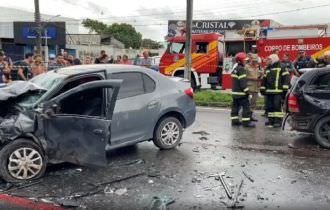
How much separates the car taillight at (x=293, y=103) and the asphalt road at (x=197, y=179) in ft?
2.09

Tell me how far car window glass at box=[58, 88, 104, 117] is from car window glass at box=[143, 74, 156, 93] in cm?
137

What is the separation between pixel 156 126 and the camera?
7.75m

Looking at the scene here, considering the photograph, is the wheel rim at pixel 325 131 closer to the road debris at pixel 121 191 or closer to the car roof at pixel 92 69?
the car roof at pixel 92 69

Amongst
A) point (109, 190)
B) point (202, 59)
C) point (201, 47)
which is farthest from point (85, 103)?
point (201, 47)

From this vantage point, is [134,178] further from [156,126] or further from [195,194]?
[156,126]

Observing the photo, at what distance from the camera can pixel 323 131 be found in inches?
337

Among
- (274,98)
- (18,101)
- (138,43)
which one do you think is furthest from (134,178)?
(138,43)

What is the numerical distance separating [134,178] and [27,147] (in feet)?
4.66

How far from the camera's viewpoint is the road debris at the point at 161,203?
520 centimetres

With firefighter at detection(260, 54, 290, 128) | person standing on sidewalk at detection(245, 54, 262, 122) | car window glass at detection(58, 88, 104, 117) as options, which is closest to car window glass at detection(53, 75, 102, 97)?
car window glass at detection(58, 88, 104, 117)

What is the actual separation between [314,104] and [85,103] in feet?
14.1

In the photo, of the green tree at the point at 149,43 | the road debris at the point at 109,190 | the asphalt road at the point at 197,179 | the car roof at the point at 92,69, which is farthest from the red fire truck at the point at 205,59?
the green tree at the point at 149,43

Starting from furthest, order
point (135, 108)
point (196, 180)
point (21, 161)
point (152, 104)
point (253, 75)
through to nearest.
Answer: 1. point (253, 75)
2. point (152, 104)
3. point (135, 108)
4. point (196, 180)
5. point (21, 161)

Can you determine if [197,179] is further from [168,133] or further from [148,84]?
[148,84]
